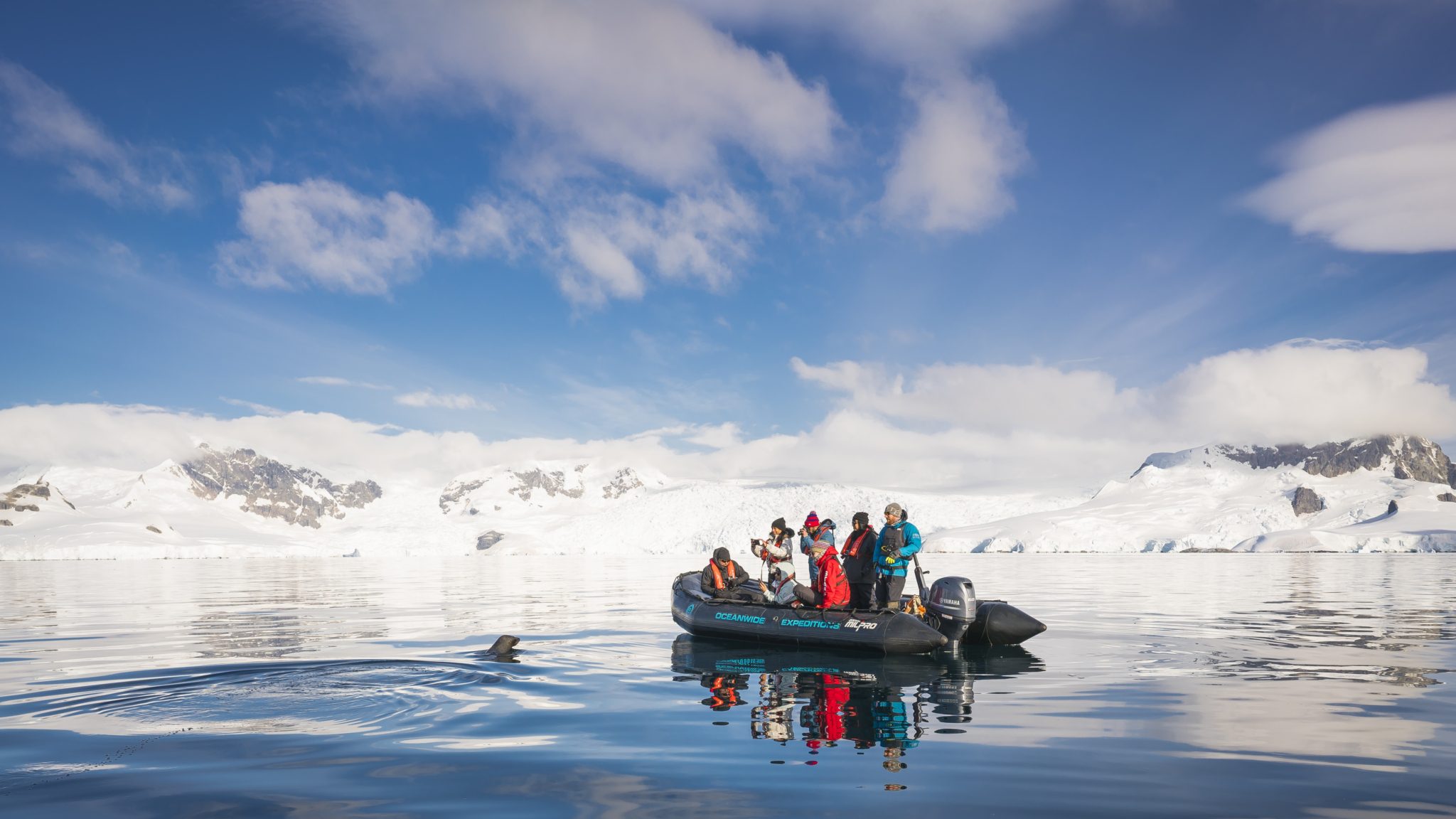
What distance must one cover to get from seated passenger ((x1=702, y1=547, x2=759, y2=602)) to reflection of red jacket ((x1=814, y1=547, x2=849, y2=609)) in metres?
2.99

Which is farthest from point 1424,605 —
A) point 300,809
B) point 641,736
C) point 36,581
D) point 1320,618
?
point 36,581

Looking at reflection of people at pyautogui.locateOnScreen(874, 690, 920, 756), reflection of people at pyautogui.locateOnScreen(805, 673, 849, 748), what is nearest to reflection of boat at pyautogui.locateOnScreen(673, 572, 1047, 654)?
reflection of people at pyautogui.locateOnScreen(805, 673, 849, 748)

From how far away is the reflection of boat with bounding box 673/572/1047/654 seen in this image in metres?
16.0

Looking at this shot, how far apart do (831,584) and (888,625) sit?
1.77m

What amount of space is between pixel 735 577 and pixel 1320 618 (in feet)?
54.4

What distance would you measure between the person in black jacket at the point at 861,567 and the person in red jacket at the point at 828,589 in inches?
16.6

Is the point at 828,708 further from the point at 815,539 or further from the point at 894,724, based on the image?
the point at 815,539

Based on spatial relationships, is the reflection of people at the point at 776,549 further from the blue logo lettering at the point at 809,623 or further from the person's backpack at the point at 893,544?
the person's backpack at the point at 893,544

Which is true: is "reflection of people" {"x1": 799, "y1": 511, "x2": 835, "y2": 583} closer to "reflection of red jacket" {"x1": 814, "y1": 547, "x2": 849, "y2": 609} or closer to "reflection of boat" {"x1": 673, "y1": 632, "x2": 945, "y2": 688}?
"reflection of red jacket" {"x1": 814, "y1": 547, "x2": 849, "y2": 609}

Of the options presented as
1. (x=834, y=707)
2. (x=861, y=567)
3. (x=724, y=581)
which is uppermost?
(x=861, y=567)

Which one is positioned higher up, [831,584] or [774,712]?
[831,584]

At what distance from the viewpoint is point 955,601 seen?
16.8 m

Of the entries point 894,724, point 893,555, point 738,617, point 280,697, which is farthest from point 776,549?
point 280,697

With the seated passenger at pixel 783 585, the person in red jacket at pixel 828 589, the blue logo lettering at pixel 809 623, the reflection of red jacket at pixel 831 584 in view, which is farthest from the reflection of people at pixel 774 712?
the seated passenger at pixel 783 585
